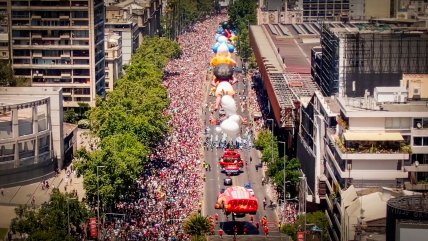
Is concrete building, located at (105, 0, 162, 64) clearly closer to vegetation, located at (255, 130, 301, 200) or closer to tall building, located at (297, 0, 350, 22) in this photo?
tall building, located at (297, 0, 350, 22)

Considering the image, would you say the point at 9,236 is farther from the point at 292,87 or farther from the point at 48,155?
the point at 292,87

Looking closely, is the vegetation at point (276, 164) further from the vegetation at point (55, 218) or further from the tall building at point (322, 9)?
the tall building at point (322, 9)

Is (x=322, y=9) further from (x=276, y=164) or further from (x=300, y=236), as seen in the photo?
(x=300, y=236)

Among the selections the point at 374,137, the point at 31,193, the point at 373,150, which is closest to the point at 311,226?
the point at 373,150

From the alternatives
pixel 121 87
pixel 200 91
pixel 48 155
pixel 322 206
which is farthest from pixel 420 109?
pixel 200 91

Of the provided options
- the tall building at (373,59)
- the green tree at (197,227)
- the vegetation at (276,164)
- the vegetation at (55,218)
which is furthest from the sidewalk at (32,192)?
the tall building at (373,59)
